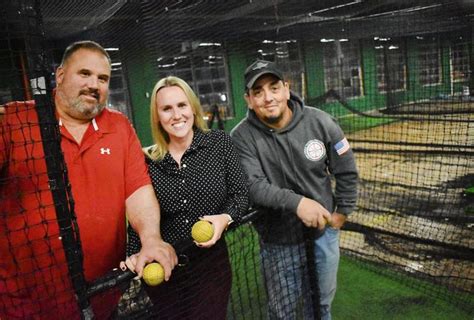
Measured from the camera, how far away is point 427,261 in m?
3.40

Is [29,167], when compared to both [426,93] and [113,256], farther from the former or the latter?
[426,93]

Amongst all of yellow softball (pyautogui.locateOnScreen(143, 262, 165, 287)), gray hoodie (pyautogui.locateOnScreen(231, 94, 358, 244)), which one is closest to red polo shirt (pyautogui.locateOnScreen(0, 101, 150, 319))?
yellow softball (pyautogui.locateOnScreen(143, 262, 165, 287))

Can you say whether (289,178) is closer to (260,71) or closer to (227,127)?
(260,71)

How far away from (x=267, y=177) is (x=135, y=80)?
27.8 ft

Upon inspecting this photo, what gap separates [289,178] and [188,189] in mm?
588

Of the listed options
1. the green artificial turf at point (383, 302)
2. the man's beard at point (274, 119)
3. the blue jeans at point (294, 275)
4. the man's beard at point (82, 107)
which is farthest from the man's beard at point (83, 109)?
the green artificial turf at point (383, 302)

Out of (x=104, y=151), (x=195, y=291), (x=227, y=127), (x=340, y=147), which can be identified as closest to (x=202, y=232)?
(x=195, y=291)

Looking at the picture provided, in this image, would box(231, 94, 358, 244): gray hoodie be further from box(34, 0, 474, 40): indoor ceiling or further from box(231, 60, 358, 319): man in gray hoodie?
box(34, 0, 474, 40): indoor ceiling

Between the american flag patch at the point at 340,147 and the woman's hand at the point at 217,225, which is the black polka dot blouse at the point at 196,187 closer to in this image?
the woman's hand at the point at 217,225

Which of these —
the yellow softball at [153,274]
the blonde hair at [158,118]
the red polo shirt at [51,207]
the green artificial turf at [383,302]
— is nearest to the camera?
the yellow softball at [153,274]

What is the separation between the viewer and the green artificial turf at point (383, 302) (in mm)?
2715

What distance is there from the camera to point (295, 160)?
2025 mm

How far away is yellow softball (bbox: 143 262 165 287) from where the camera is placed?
51.1 inches

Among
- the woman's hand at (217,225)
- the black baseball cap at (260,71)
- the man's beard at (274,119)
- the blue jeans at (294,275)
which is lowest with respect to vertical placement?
the blue jeans at (294,275)
